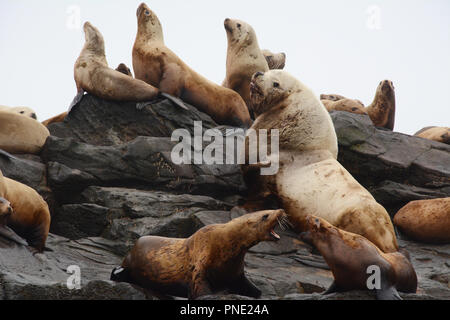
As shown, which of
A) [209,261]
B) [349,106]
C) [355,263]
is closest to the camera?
[355,263]

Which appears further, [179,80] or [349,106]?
[349,106]

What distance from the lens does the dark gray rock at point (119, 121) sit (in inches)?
358

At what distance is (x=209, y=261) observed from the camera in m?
5.04

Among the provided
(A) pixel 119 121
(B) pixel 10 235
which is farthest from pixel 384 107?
(B) pixel 10 235

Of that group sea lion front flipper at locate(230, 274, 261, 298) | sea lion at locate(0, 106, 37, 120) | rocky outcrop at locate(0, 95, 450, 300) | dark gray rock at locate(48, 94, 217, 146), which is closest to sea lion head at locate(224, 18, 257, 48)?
rocky outcrop at locate(0, 95, 450, 300)

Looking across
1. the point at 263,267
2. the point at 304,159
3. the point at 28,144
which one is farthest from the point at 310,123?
the point at 28,144

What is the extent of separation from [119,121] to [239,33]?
3.35m

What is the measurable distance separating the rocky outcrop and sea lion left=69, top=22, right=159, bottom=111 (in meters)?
0.15

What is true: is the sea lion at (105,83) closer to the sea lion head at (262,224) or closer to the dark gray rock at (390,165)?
the dark gray rock at (390,165)

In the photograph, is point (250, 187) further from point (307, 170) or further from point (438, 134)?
point (438, 134)

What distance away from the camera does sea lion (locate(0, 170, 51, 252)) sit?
6008mm

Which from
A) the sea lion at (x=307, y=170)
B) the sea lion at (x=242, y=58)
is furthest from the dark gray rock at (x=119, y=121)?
the sea lion at (x=242, y=58)
